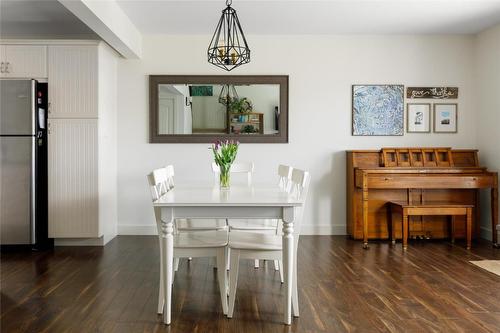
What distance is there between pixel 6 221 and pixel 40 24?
212 cm

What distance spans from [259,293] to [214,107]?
2.73 meters

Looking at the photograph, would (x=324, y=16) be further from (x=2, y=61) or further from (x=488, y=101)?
(x=2, y=61)

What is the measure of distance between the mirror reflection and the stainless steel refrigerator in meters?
1.42

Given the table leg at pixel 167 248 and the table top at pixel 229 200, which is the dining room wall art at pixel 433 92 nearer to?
the table top at pixel 229 200

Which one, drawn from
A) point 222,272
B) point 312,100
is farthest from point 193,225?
point 312,100

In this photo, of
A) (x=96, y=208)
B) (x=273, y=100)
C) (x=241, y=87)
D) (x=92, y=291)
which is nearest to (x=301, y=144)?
(x=273, y=100)

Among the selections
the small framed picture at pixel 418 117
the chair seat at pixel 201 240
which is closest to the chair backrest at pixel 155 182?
the chair seat at pixel 201 240

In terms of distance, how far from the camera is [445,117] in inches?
213

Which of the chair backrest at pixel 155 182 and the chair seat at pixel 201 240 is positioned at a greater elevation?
the chair backrest at pixel 155 182

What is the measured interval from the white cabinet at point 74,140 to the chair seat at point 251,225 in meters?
1.75

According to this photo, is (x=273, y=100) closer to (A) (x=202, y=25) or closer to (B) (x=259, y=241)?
(A) (x=202, y=25)

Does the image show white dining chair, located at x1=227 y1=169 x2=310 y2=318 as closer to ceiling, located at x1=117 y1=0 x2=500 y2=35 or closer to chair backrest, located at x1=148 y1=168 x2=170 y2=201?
chair backrest, located at x1=148 y1=168 x2=170 y2=201

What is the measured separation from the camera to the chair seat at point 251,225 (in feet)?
11.6

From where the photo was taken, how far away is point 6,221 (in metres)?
4.45
